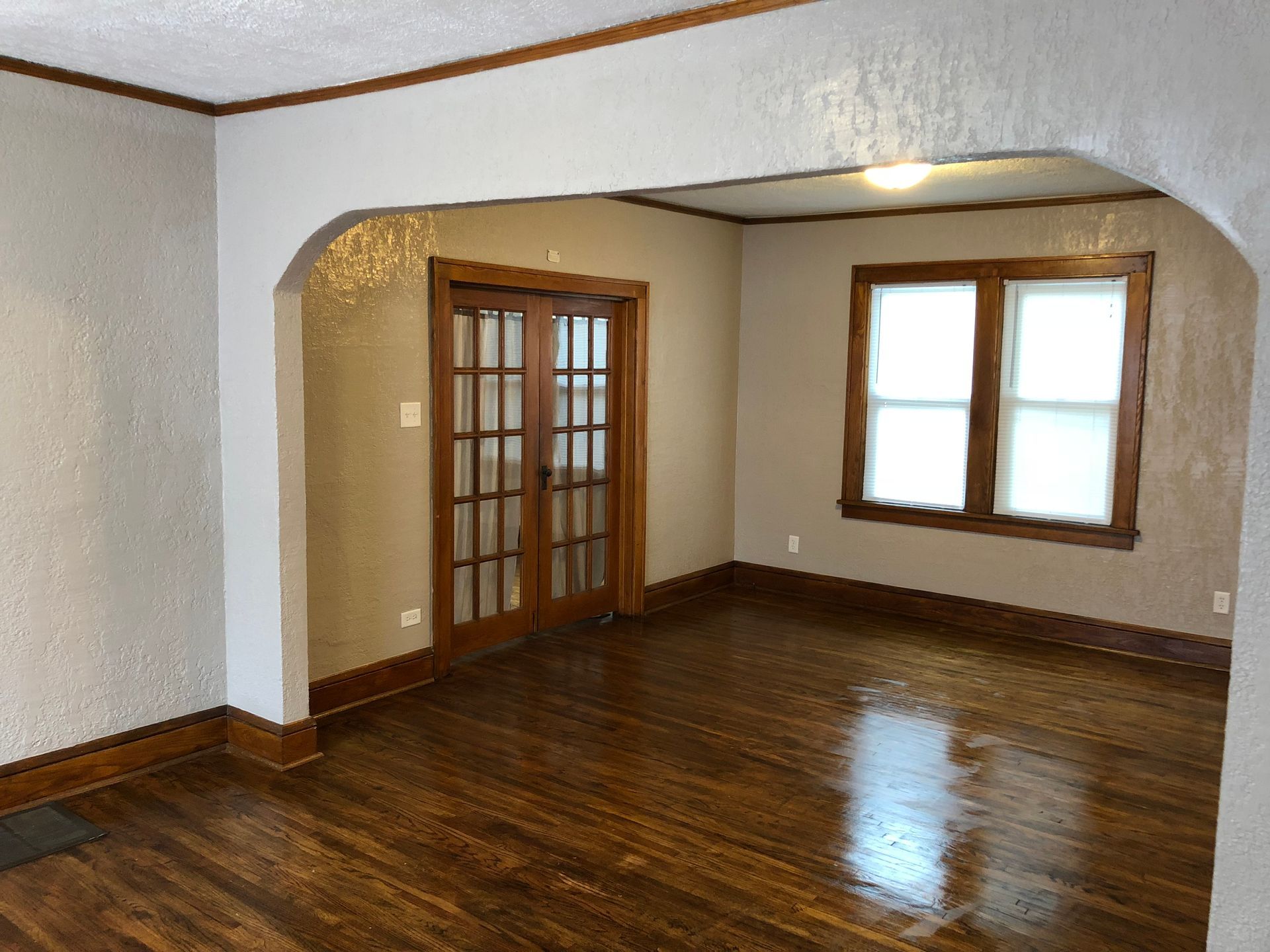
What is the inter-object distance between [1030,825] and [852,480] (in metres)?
3.31

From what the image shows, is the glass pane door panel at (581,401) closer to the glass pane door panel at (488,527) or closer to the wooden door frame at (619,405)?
the wooden door frame at (619,405)

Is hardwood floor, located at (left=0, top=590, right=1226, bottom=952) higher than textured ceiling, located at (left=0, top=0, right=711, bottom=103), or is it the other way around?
textured ceiling, located at (left=0, top=0, right=711, bottom=103)

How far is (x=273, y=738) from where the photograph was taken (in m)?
3.92

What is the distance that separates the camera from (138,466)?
148 inches

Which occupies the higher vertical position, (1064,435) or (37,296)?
(37,296)

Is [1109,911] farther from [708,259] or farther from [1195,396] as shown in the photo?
[708,259]

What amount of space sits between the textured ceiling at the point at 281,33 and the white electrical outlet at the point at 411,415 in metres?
1.63

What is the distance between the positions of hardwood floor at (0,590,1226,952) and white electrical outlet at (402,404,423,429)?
4.24ft

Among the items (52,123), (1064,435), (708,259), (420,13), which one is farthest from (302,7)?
(1064,435)

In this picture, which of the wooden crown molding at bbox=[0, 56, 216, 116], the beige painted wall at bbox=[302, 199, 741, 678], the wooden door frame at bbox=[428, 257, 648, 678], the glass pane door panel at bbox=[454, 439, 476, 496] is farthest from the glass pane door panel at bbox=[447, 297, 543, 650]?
the wooden crown molding at bbox=[0, 56, 216, 116]

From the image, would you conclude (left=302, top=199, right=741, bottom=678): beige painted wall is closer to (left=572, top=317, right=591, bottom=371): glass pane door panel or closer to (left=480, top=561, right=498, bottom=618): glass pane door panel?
(left=572, top=317, right=591, bottom=371): glass pane door panel

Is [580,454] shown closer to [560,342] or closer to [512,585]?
[560,342]

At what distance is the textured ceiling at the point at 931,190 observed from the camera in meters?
4.90

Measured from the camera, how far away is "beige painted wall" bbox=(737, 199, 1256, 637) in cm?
540
